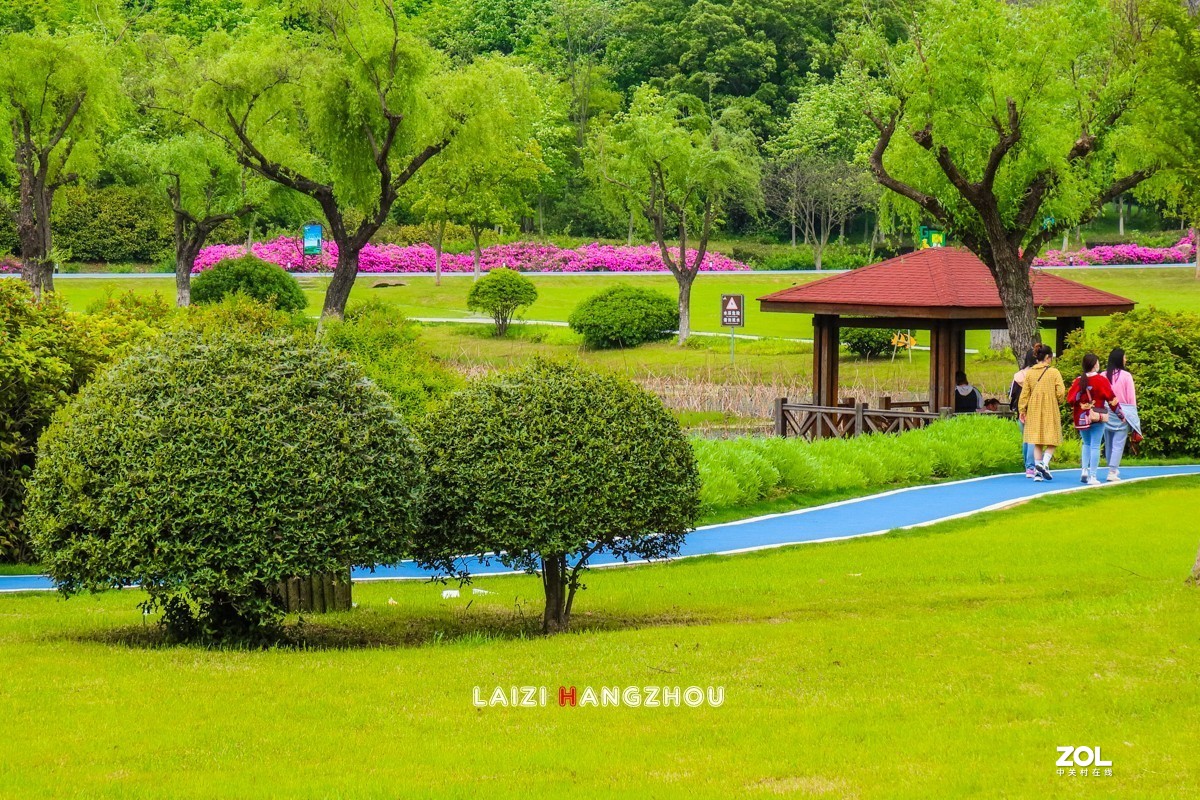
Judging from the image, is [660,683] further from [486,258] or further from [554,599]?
[486,258]

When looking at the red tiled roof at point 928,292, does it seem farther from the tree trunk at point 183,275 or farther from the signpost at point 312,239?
the signpost at point 312,239

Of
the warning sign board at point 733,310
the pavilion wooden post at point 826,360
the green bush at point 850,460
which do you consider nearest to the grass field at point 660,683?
the green bush at point 850,460

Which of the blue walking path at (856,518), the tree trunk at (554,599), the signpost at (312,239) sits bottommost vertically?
the blue walking path at (856,518)

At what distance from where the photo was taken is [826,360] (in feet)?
85.2

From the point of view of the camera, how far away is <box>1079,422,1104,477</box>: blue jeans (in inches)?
725

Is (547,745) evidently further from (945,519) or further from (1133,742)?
(945,519)

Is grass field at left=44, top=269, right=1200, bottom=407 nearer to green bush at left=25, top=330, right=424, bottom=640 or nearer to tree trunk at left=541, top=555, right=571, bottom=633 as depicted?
tree trunk at left=541, top=555, right=571, bottom=633

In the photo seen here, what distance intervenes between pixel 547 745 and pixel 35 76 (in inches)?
1406

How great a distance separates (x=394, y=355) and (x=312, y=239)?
39138 mm

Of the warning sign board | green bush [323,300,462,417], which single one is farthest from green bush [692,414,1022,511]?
the warning sign board

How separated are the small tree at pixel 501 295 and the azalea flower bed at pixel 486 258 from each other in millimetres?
15872

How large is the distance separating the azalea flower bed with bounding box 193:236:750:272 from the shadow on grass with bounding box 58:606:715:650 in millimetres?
48328

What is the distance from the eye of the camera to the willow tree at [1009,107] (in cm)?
2386

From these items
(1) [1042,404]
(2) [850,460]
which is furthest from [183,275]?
(1) [1042,404]
